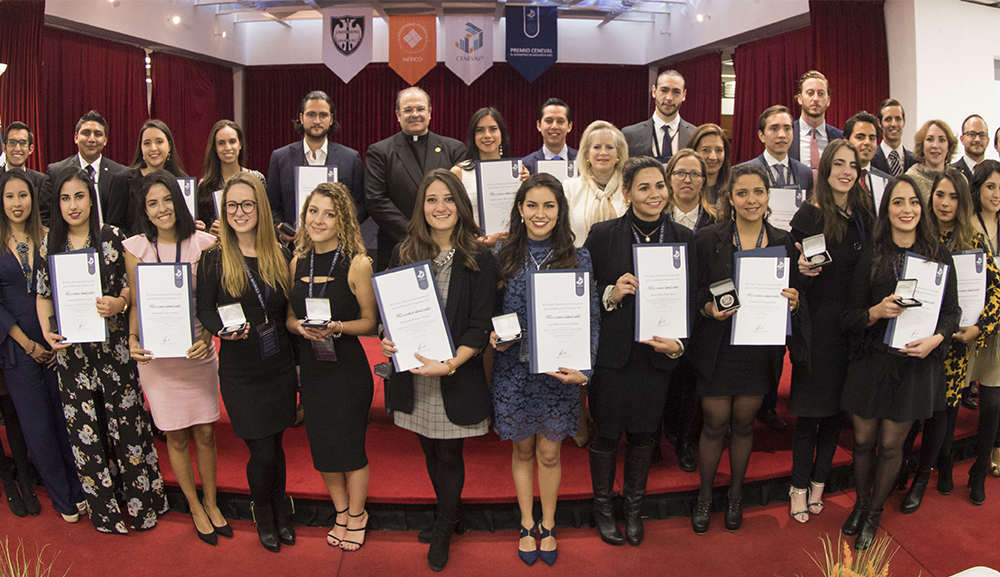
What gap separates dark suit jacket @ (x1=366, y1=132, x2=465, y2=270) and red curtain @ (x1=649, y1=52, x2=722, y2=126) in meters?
6.57

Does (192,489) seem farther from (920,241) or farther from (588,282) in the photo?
(920,241)

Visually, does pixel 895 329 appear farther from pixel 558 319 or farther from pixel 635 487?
pixel 558 319

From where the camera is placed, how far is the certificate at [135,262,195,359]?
249 cm

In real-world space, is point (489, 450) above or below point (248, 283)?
below

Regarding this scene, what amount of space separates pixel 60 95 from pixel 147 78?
5.08 ft

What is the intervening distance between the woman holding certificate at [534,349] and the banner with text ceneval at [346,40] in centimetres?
664

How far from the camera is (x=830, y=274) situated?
2824 millimetres

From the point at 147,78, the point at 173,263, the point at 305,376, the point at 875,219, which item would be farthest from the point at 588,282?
the point at 147,78

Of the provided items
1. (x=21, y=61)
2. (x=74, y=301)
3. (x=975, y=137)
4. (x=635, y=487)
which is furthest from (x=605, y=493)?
(x=21, y=61)

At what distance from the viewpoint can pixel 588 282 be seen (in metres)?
2.40

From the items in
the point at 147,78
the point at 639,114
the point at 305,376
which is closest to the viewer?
the point at 305,376

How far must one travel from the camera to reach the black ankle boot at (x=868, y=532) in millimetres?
2785

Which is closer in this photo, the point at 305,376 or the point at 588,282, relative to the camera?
the point at 588,282

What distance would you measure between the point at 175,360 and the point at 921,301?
122 inches
